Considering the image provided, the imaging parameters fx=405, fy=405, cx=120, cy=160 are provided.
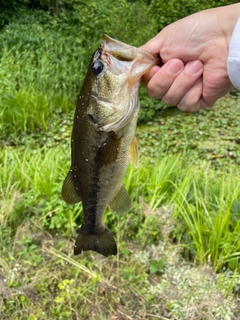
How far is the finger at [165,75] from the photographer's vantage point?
174cm

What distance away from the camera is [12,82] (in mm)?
5828

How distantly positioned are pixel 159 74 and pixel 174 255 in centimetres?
160

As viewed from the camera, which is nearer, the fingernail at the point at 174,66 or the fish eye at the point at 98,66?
the fish eye at the point at 98,66

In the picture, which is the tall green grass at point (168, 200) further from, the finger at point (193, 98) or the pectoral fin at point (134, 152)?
the pectoral fin at point (134, 152)

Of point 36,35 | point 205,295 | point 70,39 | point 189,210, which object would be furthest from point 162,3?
point 205,295

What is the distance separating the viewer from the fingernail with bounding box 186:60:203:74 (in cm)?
178

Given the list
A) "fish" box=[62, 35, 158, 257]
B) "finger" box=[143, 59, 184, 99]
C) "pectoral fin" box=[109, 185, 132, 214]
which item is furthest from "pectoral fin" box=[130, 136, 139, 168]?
"finger" box=[143, 59, 184, 99]

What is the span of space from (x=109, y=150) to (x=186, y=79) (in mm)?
505

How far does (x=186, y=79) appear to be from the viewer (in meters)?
1.78

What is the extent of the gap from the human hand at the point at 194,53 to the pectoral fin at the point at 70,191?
541mm

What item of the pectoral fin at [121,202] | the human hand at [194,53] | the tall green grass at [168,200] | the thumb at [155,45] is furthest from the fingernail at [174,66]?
the tall green grass at [168,200]

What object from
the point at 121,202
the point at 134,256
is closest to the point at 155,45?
the point at 121,202

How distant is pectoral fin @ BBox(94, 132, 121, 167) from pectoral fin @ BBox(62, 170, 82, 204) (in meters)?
0.18

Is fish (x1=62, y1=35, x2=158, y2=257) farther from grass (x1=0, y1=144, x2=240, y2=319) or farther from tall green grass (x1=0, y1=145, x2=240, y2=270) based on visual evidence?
tall green grass (x1=0, y1=145, x2=240, y2=270)
